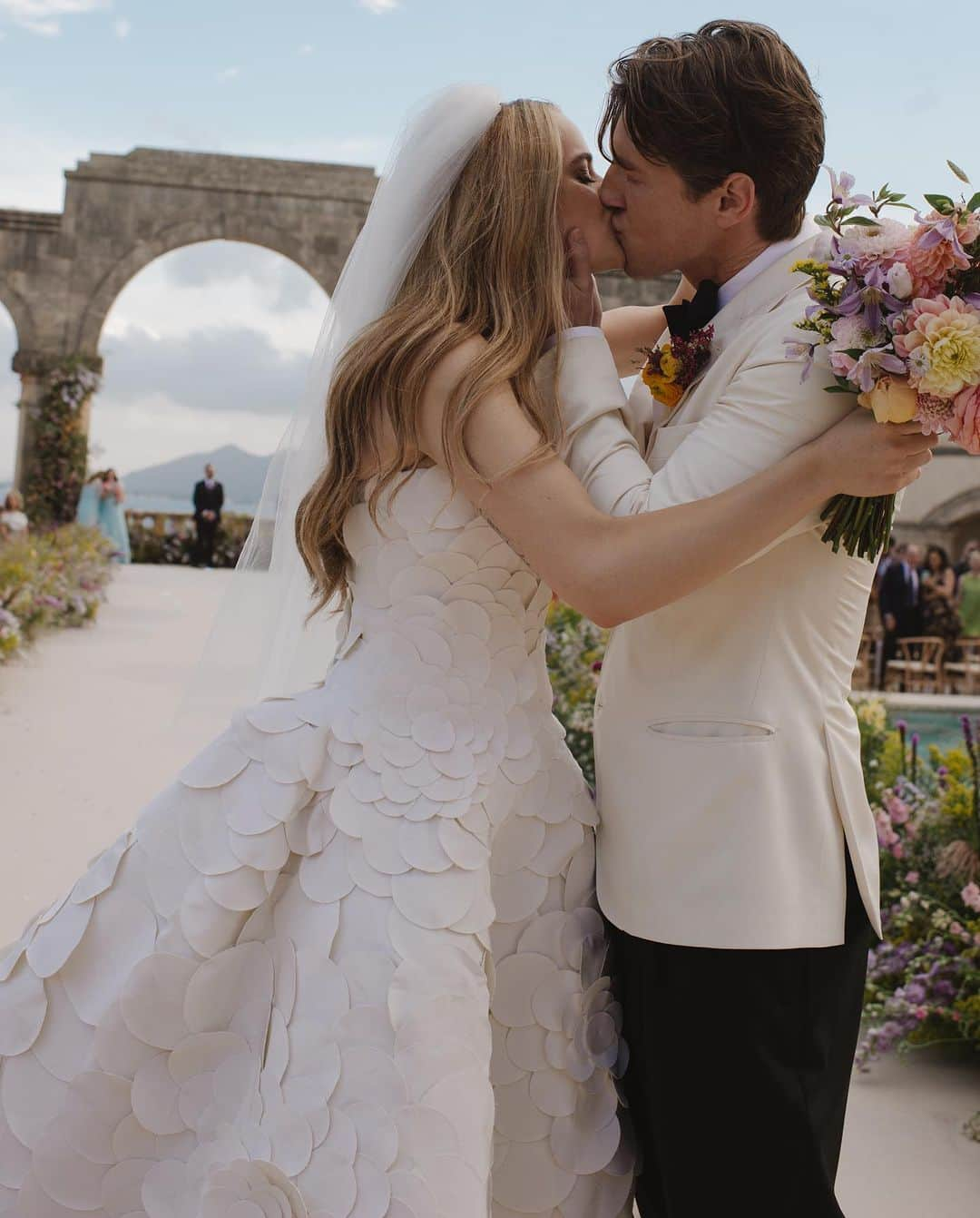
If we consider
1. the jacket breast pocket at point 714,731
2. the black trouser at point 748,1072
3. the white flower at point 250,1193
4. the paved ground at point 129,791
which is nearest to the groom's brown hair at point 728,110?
the jacket breast pocket at point 714,731

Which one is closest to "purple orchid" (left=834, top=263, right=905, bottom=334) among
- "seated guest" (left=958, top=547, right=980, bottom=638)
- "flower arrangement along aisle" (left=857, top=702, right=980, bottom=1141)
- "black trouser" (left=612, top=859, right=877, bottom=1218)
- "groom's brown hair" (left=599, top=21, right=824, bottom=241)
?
"groom's brown hair" (left=599, top=21, right=824, bottom=241)

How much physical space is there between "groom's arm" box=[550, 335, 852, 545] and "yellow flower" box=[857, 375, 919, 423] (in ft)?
0.42

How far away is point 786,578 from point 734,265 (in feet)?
1.97

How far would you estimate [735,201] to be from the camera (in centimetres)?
203

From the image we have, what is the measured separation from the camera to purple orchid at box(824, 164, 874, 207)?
1762mm

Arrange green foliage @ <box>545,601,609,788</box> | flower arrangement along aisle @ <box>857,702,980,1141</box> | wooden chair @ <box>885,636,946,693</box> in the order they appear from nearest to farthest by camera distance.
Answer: flower arrangement along aisle @ <box>857,702,980,1141</box> → green foliage @ <box>545,601,609,788</box> → wooden chair @ <box>885,636,946,693</box>

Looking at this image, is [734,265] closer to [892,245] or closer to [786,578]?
[892,245]

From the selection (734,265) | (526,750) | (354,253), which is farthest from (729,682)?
(354,253)

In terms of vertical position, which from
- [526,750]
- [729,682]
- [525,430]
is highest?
[525,430]

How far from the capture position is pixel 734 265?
6.96 ft

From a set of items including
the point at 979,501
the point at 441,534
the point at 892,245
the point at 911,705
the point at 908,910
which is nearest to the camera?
the point at 892,245

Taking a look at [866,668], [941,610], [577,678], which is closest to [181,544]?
[866,668]

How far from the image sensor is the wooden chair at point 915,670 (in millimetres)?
12719

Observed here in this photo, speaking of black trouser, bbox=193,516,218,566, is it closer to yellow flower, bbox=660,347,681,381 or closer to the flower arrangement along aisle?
the flower arrangement along aisle
